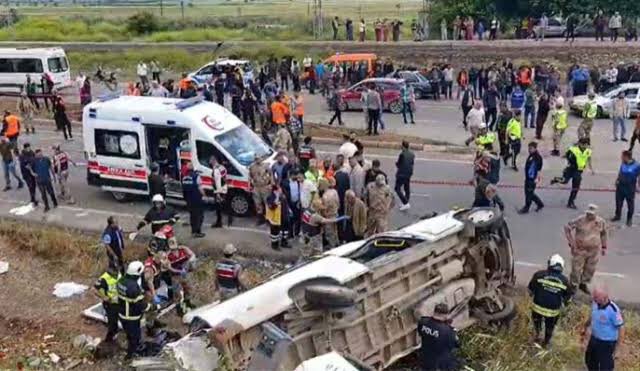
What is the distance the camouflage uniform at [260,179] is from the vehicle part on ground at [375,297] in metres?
4.24

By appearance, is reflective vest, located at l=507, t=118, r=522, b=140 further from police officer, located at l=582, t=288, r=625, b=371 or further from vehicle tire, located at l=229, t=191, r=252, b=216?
police officer, located at l=582, t=288, r=625, b=371

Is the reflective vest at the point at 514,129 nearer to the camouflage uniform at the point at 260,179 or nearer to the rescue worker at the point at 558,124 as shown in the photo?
the rescue worker at the point at 558,124

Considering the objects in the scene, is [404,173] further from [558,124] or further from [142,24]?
[142,24]

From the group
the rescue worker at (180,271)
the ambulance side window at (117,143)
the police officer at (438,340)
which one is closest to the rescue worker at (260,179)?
the ambulance side window at (117,143)

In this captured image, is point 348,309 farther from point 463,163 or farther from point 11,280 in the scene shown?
point 463,163

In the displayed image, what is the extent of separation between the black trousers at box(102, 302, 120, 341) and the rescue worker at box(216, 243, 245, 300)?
4.44 feet

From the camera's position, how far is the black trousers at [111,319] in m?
10.7

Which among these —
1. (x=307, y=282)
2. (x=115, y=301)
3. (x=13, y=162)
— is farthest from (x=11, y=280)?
(x=307, y=282)

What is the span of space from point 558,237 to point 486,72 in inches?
579

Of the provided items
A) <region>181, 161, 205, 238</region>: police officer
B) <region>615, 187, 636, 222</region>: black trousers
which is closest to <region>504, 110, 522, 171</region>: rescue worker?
<region>615, 187, 636, 222</region>: black trousers

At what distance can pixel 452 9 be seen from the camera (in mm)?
39875

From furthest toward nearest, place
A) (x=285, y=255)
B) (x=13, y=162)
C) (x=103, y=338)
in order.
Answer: (x=13, y=162) → (x=285, y=255) → (x=103, y=338)

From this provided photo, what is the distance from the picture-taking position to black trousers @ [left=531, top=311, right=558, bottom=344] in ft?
33.7

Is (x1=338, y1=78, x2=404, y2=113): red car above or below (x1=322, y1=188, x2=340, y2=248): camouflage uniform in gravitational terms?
above
